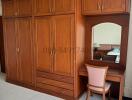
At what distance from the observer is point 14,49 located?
148 inches

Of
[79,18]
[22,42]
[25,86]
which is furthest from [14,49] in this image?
[79,18]

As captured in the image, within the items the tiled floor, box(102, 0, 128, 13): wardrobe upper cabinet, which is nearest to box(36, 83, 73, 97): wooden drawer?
the tiled floor

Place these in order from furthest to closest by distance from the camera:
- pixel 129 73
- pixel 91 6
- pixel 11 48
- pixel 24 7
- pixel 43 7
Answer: pixel 11 48, pixel 24 7, pixel 43 7, pixel 129 73, pixel 91 6

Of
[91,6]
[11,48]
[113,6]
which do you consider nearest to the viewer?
[113,6]

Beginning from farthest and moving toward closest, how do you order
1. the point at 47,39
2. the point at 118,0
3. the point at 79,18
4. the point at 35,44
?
the point at 35,44 → the point at 47,39 → the point at 79,18 → the point at 118,0

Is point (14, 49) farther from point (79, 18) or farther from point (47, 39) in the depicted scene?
point (79, 18)

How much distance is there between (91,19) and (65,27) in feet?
2.36

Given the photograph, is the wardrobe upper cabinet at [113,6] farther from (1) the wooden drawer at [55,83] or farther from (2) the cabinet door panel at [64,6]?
(1) the wooden drawer at [55,83]

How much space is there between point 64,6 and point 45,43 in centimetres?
94

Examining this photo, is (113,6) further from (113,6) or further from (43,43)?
(43,43)

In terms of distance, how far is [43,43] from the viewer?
10.6ft

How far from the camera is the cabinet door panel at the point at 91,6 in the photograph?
2.73m

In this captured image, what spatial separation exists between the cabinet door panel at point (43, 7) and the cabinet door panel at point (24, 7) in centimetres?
19

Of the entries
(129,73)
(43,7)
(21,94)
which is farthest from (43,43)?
(129,73)
